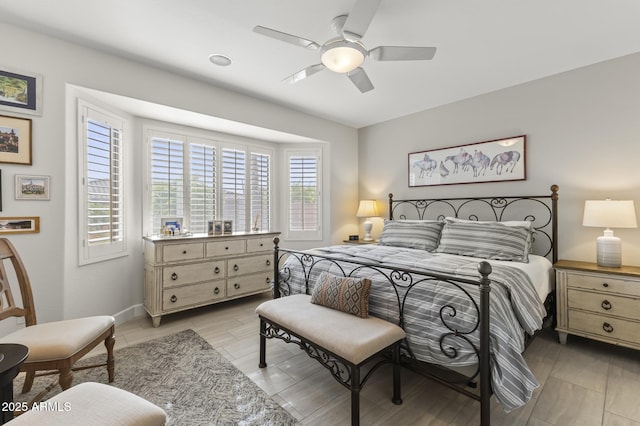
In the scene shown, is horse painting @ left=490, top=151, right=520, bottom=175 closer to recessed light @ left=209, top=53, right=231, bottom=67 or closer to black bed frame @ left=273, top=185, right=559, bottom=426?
black bed frame @ left=273, top=185, right=559, bottom=426

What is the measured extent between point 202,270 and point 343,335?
7.66 ft

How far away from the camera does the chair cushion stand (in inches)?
62.4

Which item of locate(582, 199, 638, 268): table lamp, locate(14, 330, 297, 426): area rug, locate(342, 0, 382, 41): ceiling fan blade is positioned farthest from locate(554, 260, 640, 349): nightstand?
locate(342, 0, 382, 41): ceiling fan blade

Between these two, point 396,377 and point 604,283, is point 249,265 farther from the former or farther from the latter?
point 604,283

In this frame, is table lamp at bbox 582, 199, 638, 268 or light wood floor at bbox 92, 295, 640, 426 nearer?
light wood floor at bbox 92, 295, 640, 426

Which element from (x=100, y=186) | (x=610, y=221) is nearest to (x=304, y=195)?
(x=100, y=186)

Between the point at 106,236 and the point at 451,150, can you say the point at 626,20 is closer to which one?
the point at 451,150


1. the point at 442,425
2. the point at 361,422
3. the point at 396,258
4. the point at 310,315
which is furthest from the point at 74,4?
the point at 442,425

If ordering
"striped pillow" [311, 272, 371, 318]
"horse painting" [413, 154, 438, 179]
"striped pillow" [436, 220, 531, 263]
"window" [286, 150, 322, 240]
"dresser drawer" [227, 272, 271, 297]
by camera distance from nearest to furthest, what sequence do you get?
"striped pillow" [311, 272, 371, 318]
"striped pillow" [436, 220, 531, 263]
"dresser drawer" [227, 272, 271, 297]
"horse painting" [413, 154, 438, 179]
"window" [286, 150, 322, 240]

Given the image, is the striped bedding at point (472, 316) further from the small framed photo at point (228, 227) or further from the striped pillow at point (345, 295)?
the small framed photo at point (228, 227)

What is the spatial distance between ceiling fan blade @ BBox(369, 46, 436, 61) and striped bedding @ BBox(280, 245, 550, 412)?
1599mm

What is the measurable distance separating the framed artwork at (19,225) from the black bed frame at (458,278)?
203 cm

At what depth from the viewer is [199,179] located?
384cm

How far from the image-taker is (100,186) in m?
2.91
